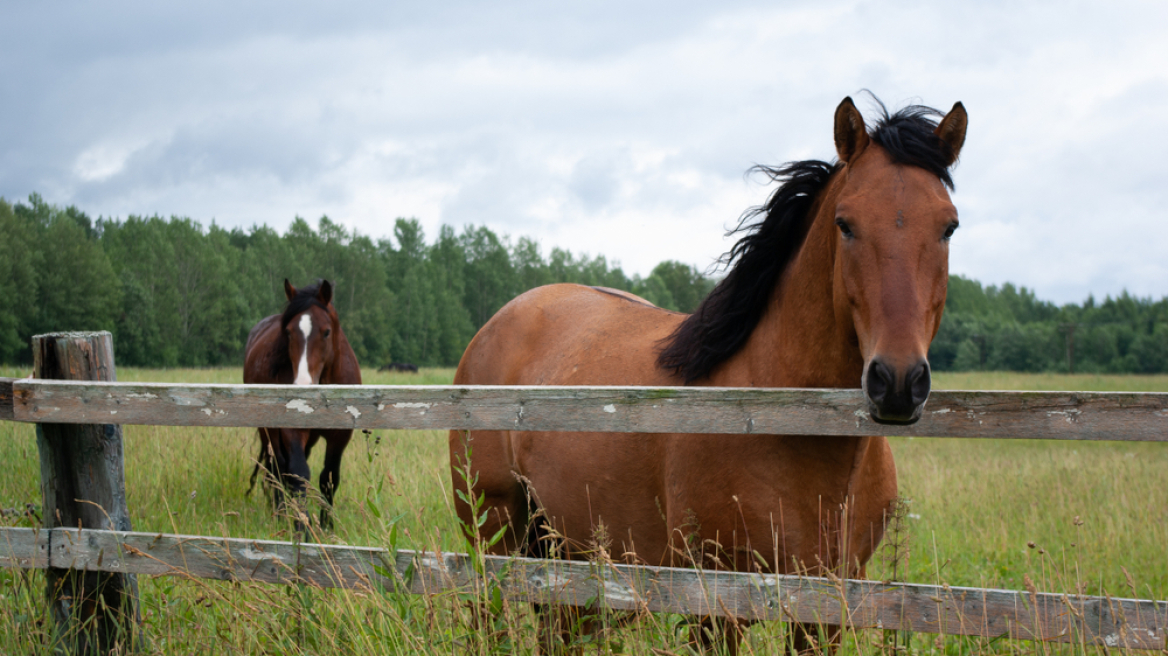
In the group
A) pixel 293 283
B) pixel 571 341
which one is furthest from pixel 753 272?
pixel 293 283

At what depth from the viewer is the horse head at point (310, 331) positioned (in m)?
6.91

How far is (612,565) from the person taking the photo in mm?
2162

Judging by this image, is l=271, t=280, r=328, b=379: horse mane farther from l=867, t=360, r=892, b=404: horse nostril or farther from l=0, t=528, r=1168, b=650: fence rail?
l=867, t=360, r=892, b=404: horse nostril

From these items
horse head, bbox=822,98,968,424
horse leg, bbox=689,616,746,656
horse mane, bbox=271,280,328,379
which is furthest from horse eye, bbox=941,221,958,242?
horse mane, bbox=271,280,328,379

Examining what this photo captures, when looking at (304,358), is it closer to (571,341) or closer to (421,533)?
(421,533)

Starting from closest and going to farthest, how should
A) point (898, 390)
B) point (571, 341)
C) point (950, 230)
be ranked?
1. point (898, 390)
2. point (950, 230)
3. point (571, 341)

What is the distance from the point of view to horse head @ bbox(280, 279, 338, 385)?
6906 mm

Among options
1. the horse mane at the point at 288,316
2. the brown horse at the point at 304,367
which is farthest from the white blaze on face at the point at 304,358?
the horse mane at the point at 288,316

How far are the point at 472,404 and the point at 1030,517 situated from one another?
6.67m

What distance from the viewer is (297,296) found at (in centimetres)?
734

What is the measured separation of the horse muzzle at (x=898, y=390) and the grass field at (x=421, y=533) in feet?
2.05

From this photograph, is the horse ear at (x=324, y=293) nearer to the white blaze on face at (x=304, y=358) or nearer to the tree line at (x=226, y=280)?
the white blaze on face at (x=304, y=358)

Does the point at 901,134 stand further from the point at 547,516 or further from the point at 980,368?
the point at 980,368

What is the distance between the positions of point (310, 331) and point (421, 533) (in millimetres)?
2776
